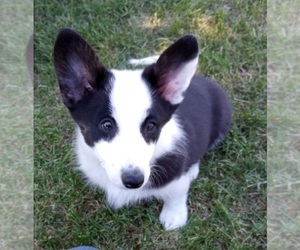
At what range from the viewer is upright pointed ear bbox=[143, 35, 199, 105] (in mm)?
2182

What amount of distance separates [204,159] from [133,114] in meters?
1.10

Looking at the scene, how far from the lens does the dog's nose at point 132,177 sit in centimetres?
213

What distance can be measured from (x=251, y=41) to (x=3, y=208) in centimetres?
201

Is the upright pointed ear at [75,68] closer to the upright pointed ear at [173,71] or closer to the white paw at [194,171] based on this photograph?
the upright pointed ear at [173,71]

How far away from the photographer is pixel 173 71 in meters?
2.26

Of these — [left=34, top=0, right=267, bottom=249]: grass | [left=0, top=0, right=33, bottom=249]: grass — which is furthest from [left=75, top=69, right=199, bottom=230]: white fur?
[left=0, top=0, right=33, bottom=249]: grass

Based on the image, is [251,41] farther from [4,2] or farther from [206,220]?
[4,2]

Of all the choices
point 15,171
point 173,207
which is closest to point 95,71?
point 15,171

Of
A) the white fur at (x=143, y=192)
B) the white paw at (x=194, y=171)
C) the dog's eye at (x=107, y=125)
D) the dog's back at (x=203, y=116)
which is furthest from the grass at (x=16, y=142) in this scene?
the white paw at (x=194, y=171)

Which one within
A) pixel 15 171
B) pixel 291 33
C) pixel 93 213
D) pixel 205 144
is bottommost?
pixel 93 213

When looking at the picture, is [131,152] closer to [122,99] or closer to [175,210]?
[122,99]

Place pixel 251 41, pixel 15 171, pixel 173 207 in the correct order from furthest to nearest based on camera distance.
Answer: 1. pixel 251 41
2. pixel 173 207
3. pixel 15 171

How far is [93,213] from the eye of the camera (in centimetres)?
294

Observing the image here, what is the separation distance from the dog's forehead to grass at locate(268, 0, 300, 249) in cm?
49
